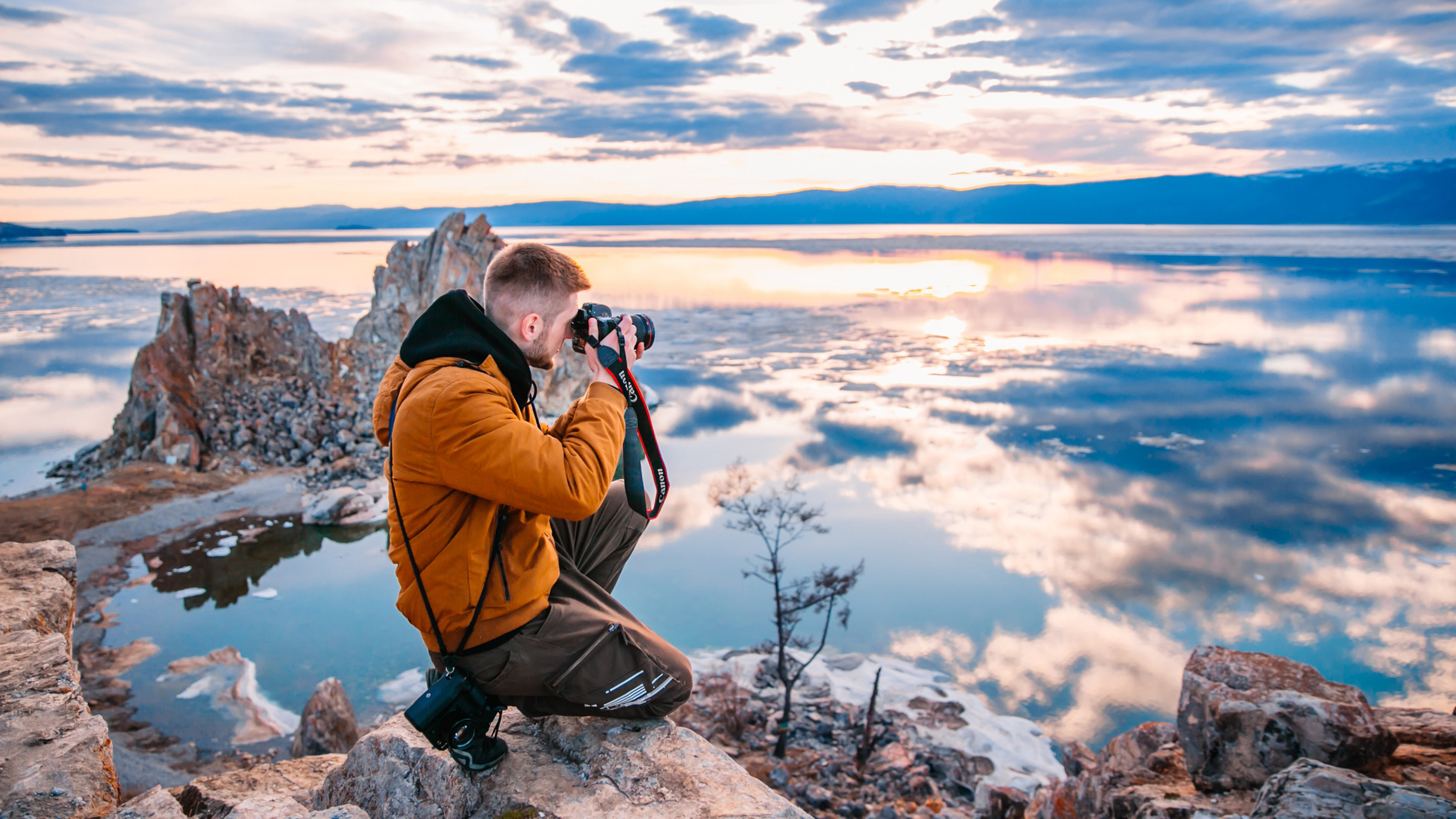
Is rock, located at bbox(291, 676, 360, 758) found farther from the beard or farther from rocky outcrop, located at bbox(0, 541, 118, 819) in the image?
the beard

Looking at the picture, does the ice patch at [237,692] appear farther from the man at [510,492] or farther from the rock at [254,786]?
the man at [510,492]

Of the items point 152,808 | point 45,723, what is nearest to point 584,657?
point 152,808

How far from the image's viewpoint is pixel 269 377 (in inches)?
1107

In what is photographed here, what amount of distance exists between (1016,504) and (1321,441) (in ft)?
45.3

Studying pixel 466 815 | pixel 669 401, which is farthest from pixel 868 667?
pixel 669 401

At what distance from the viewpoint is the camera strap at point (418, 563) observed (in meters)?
2.70

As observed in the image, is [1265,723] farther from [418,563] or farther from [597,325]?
[418,563]

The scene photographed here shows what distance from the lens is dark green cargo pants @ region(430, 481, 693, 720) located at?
2988mm

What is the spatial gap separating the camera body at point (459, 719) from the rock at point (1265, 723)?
4.65m

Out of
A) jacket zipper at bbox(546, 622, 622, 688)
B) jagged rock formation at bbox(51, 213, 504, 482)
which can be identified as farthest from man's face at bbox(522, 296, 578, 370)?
jagged rock formation at bbox(51, 213, 504, 482)

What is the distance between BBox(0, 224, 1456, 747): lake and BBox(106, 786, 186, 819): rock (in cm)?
1059

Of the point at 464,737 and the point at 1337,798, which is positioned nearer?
the point at 464,737

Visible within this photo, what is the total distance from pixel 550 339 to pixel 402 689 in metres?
13.2

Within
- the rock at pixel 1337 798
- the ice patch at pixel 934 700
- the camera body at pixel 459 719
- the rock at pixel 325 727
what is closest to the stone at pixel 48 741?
the camera body at pixel 459 719
